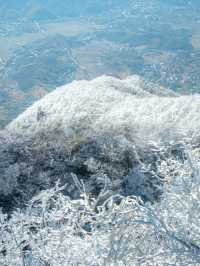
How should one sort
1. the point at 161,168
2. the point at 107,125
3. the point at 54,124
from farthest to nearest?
the point at 54,124 < the point at 107,125 < the point at 161,168

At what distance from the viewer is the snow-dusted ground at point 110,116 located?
20.8 metres

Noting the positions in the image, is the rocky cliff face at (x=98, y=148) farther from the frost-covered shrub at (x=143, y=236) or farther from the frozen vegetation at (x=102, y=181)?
the frost-covered shrub at (x=143, y=236)

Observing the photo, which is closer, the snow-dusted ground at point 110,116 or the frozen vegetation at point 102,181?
the frozen vegetation at point 102,181

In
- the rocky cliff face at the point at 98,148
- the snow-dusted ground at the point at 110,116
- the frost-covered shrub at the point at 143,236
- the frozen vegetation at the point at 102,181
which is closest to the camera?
the frost-covered shrub at the point at 143,236

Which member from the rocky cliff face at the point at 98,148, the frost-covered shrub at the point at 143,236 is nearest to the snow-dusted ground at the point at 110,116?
the rocky cliff face at the point at 98,148

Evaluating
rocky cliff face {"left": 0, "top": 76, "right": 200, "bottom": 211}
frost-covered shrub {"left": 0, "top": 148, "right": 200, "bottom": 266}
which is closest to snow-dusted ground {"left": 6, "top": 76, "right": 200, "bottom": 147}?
rocky cliff face {"left": 0, "top": 76, "right": 200, "bottom": 211}

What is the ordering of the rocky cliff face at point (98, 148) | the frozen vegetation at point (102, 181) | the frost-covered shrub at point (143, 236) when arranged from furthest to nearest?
the rocky cliff face at point (98, 148), the frozen vegetation at point (102, 181), the frost-covered shrub at point (143, 236)

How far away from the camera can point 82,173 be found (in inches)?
765

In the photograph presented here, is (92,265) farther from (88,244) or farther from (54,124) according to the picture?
(54,124)

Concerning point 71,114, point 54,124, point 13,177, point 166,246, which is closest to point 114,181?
point 13,177

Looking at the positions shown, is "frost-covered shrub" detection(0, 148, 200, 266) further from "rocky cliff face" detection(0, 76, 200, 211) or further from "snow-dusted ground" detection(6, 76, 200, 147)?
"snow-dusted ground" detection(6, 76, 200, 147)

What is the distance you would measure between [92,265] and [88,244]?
2.83 ft

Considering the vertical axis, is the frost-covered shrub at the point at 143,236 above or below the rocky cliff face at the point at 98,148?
above

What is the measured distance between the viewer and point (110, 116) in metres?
23.7
